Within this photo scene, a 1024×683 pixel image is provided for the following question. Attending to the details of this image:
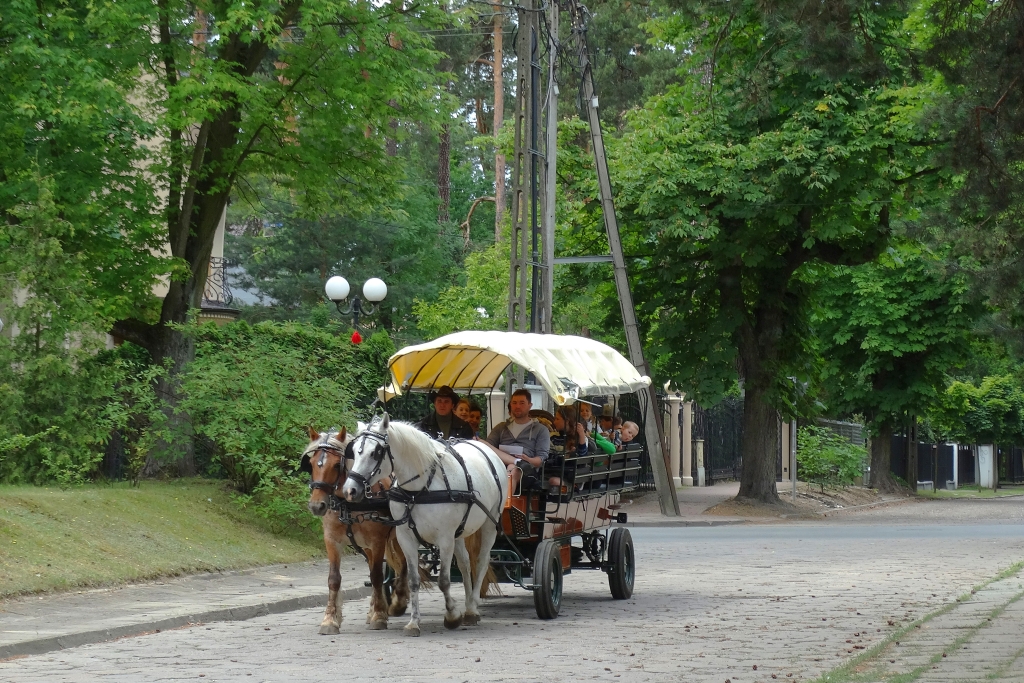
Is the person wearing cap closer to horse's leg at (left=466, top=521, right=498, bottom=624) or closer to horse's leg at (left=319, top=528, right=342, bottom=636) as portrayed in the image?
horse's leg at (left=466, top=521, right=498, bottom=624)

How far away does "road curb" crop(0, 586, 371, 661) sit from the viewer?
35.8ft

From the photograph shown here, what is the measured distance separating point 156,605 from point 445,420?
3.39 metres

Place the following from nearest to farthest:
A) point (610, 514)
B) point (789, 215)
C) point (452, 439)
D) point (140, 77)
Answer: point (452, 439) → point (610, 514) → point (140, 77) → point (789, 215)

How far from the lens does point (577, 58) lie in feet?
85.9

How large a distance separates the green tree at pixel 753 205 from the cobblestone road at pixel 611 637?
1149cm

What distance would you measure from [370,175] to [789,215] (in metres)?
9.69

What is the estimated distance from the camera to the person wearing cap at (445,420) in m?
14.2

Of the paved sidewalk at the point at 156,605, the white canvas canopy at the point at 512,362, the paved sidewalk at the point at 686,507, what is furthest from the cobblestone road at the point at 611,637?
the paved sidewalk at the point at 686,507

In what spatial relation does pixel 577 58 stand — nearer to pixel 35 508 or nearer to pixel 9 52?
pixel 9 52

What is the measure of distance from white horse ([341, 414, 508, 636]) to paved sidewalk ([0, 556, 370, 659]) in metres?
2.47

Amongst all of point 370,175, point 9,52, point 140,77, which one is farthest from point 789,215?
point 9,52

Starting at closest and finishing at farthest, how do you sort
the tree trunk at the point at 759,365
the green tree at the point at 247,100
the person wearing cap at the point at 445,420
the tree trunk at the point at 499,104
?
the person wearing cap at the point at 445,420
the green tree at the point at 247,100
the tree trunk at the point at 759,365
the tree trunk at the point at 499,104

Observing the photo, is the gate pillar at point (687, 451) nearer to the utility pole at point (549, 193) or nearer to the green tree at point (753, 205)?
the green tree at point (753, 205)

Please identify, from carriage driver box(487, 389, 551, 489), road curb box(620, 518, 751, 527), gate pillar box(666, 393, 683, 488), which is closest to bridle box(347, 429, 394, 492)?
carriage driver box(487, 389, 551, 489)
